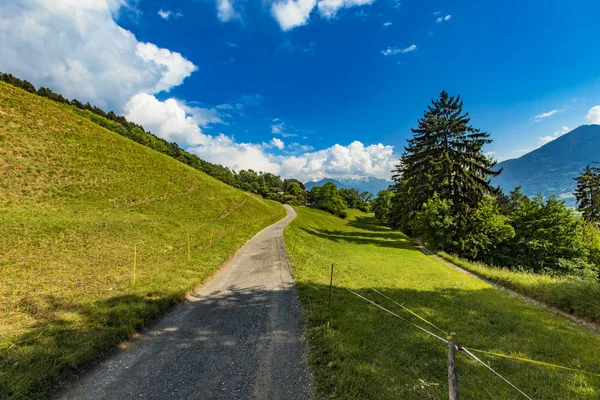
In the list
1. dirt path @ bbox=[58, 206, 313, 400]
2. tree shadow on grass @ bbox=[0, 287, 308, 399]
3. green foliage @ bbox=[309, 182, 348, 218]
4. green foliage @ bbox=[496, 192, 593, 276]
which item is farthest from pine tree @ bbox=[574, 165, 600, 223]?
tree shadow on grass @ bbox=[0, 287, 308, 399]

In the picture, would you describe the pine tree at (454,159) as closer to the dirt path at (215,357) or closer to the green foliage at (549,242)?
the green foliage at (549,242)

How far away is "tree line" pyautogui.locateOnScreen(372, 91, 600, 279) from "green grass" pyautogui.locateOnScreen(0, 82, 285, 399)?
2552 centimetres

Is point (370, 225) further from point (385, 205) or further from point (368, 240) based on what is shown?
point (368, 240)

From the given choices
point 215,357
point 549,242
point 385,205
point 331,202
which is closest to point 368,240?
point 549,242

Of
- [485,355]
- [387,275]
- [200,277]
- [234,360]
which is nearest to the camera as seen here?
[234,360]

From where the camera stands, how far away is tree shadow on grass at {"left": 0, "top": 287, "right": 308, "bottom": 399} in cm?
509

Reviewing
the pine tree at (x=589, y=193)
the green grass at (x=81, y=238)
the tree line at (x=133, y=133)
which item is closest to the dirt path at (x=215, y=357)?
the green grass at (x=81, y=238)

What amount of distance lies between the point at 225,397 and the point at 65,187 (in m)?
30.6

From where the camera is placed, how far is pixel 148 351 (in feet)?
21.5

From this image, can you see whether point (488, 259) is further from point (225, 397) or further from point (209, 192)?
point (209, 192)

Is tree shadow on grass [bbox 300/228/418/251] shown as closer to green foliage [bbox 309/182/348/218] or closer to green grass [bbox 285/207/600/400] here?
green grass [bbox 285/207/600/400]

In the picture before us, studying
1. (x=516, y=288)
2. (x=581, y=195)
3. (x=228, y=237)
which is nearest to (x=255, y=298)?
(x=228, y=237)

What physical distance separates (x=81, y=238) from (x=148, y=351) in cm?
1420

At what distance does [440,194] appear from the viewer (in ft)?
107
